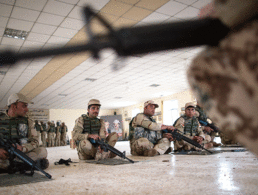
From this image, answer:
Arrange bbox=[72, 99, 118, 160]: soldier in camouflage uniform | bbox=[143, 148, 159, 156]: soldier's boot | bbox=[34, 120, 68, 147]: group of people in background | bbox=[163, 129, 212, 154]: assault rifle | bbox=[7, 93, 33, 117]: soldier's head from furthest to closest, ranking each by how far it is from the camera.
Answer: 1. bbox=[34, 120, 68, 147]: group of people in background
2. bbox=[163, 129, 212, 154]: assault rifle
3. bbox=[143, 148, 159, 156]: soldier's boot
4. bbox=[72, 99, 118, 160]: soldier in camouflage uniform
5. bbox=[7, 93, 33, 117]: soldier's head

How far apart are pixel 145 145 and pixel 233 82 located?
3656 millimetres

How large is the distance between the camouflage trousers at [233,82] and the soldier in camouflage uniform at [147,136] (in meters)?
3.52

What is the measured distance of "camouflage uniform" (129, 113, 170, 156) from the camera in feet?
12.5

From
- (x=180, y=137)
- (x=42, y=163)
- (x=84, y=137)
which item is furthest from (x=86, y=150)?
(x=180, y=137)

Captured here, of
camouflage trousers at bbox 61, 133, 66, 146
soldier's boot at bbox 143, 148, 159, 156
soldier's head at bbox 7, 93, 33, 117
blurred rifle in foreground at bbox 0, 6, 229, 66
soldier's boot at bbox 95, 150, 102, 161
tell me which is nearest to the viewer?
blurred rifle in foreground at bbox 0, 6, 229, 66

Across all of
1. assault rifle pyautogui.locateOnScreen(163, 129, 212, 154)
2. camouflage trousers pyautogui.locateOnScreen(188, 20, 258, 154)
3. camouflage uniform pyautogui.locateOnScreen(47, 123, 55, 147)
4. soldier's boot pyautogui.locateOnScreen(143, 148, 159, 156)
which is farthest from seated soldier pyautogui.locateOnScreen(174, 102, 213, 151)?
camouflage uniform pyautogui.locateOnScreen(47, 123, 55, 147)

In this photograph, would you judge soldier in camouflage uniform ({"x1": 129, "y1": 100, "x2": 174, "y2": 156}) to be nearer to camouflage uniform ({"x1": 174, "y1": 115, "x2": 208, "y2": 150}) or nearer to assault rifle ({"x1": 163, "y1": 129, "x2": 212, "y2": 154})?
assault rifle ({"x1": 163, "y1": 129, "x2": 212, "y2": 154})

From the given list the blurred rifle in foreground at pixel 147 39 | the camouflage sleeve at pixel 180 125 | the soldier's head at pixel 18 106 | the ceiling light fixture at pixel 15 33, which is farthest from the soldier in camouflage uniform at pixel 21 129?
the blurred rifle in foreground at pixel 147 39

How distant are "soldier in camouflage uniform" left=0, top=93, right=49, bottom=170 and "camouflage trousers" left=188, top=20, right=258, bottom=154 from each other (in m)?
2.71

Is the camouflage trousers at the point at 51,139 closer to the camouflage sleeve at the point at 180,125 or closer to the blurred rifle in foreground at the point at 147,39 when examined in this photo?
the camouflage sleeve at the point at 180,125

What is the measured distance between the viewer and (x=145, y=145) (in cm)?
378

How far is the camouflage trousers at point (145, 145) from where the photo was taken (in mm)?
3779

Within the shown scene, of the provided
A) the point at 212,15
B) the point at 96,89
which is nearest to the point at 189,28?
the point at 212,15

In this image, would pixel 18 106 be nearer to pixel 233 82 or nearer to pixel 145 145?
pixel 145 145
